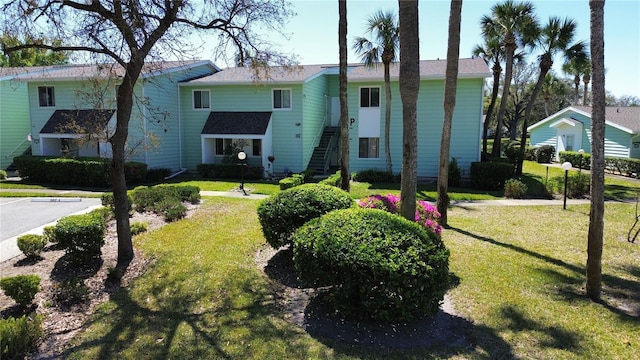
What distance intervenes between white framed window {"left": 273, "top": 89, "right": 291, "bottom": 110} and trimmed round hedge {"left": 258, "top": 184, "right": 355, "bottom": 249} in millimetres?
15143

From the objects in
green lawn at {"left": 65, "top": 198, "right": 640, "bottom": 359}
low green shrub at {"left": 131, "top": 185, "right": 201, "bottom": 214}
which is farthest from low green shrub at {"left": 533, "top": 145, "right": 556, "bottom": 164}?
low green shrub at {"left": 131, "top": 185, "right": 201, "bottom": 214}

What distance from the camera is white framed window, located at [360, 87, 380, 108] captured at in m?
22.1

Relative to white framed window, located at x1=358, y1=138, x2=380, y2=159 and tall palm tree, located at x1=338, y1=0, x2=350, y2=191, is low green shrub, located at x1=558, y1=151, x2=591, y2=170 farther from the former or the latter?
tall palm tree, located at x1=338, y1=0, x2=350, y2=191

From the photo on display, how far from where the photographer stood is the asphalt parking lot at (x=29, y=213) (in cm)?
940

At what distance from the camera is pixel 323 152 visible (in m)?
23.8

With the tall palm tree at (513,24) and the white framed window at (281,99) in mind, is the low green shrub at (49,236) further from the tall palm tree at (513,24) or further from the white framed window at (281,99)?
the tall palm tree at (513,24)

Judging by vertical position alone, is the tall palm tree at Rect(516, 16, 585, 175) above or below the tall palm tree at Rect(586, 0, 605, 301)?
above

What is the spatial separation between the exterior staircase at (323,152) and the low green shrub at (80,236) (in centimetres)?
1580

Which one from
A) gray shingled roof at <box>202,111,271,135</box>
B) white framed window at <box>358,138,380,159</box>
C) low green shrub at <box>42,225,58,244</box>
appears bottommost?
low green shrub at <box>42,225,58,244</box>

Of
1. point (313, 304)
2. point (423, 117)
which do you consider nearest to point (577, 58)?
point (423, 117)

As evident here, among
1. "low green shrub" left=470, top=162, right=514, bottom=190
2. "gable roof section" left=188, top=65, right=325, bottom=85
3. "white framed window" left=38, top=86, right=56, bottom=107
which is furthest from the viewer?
"white framed window" left=38, top=86, right=56, bottom=107

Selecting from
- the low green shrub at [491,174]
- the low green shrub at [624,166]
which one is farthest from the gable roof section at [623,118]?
the low green shrub at [491,174]

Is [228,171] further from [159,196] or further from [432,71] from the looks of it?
[432,71]

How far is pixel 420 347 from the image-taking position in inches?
190
